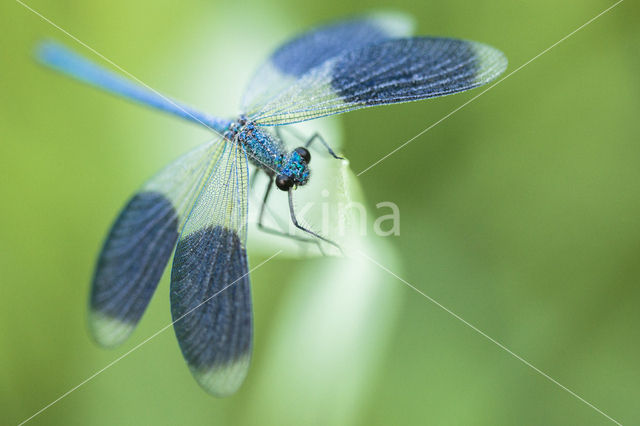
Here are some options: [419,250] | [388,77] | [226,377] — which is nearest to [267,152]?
[388,77]

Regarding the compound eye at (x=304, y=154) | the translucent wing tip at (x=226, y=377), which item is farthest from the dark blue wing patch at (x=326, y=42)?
the translucent wing tip at (x=226, y=377)

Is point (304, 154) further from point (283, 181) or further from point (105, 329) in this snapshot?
point (105, 329)

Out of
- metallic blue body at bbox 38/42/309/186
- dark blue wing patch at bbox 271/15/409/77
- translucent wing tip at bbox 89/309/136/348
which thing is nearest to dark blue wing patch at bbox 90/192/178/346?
translucent wing tip at bbox 89/309/136/348

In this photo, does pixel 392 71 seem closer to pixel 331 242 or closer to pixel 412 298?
pixel 331 242

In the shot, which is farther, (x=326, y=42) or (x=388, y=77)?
(x=326, y=42)

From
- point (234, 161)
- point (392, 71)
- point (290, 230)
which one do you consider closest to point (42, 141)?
point (234, 161)

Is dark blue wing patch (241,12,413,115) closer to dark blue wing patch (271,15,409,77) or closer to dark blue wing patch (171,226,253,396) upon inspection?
dark blue wing patch (271,15,409,77)
